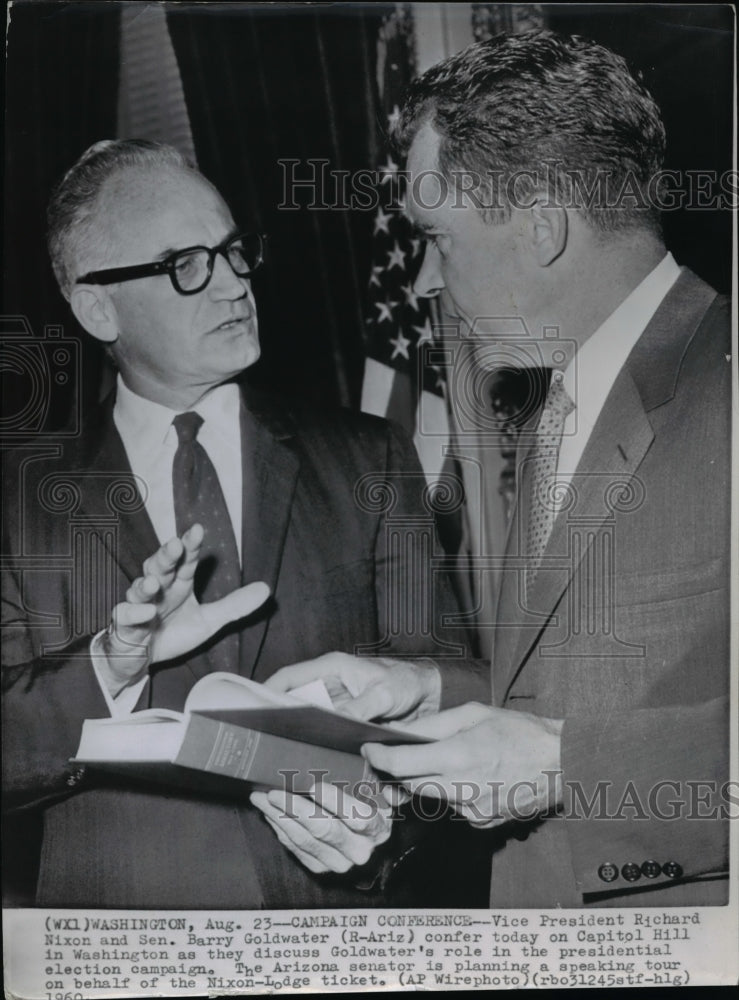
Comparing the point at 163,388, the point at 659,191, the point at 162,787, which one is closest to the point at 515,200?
the point at 659,191

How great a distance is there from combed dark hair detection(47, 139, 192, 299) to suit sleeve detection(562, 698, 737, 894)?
1.53 metres

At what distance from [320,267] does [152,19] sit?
695 mm

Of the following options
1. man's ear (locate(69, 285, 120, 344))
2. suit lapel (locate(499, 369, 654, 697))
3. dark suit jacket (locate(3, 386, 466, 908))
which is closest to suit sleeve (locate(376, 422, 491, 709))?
dark suit jacket (locate(3, 386, 466, 908))

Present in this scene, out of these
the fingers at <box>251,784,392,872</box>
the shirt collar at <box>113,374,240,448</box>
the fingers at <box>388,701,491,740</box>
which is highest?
the shirt collar at <box>113,374,240,448</box>

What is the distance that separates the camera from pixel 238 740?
235 cm

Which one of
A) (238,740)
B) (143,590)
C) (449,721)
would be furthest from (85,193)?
(449,721)

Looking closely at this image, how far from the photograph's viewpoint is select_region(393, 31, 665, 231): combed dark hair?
2.36 m

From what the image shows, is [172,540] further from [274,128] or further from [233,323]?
[274,128]

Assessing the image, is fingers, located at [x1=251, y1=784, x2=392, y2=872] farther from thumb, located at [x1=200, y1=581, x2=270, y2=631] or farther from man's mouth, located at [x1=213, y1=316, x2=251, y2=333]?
man's mouth, located at [x1=213, y1=316, x2=251, y2=333]

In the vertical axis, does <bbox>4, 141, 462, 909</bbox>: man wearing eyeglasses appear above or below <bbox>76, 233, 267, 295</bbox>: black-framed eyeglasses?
below

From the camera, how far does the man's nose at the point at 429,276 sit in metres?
2.40

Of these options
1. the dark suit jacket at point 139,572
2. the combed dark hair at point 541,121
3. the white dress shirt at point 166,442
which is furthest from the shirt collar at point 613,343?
the white dress shirt at point 166,442

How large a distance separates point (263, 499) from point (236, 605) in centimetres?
25

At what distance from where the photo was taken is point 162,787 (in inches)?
94.1
